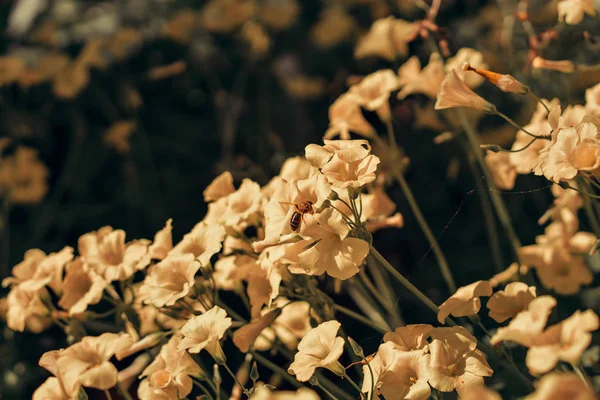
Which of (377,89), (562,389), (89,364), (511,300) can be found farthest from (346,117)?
(562,389)

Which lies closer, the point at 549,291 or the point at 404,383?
the point at 404,383

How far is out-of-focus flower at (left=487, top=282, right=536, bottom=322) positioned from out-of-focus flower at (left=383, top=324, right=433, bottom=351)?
0.11 metres

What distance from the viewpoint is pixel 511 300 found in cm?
87

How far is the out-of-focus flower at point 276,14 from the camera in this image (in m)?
2.31

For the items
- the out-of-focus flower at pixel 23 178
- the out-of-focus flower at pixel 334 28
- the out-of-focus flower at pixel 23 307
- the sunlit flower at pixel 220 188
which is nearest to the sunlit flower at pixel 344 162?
the sunlit flower at pixel 220 188

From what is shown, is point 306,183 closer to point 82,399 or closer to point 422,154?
point 82,399

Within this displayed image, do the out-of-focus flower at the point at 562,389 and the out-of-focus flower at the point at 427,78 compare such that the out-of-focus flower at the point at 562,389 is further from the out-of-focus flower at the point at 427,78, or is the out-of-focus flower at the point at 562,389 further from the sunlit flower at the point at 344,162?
the out-of-focus flower at the point at 427,78

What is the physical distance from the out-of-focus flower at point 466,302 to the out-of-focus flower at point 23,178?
1413 millimetres

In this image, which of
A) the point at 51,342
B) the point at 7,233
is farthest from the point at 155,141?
the point at 51,342

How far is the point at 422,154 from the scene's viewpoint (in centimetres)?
191

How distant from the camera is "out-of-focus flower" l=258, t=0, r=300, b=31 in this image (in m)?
2.31

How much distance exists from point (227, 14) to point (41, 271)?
1.29 meters

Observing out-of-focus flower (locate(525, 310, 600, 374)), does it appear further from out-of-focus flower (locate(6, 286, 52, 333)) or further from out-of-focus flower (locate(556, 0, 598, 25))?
out-of-focus flower (locate(6, 286, 52, 333))

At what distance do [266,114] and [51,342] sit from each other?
0.97 metres
